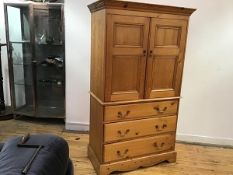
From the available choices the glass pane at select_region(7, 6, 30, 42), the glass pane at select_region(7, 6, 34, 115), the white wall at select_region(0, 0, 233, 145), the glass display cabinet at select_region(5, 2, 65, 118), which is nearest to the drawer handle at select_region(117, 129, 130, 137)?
the white wall at select_region(0, 0, 233, 145)

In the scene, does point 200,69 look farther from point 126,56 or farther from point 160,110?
point 126,56

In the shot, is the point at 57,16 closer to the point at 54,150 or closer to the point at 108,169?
the point at 108,169

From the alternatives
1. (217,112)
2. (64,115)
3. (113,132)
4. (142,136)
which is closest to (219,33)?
(217,112)

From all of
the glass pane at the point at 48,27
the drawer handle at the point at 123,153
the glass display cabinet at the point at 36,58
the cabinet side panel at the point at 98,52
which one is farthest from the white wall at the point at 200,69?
the drawer handle at the point at 123,153

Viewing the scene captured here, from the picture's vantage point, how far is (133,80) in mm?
2117

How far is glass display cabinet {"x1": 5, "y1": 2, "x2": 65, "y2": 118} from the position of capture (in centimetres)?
314

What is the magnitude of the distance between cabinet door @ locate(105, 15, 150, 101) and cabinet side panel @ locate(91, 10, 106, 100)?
2.2 inches

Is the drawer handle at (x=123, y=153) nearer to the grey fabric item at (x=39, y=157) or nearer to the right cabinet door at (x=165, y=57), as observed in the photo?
the right cabinet door at (x=165, y=57)

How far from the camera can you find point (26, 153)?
1003 mm

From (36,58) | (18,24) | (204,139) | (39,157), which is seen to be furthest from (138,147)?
(18,24)

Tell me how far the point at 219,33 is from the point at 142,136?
5.19 feet

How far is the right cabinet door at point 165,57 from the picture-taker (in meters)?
2.10

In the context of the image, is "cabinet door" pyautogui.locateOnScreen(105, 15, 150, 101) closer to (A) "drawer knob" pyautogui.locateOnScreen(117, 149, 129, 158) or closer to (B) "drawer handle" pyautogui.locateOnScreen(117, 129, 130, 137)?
(B) "drawer handle" pyautogui.locateOnScreen(117, 129, 130, 137)

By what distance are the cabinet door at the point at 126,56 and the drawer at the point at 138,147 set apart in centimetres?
48
